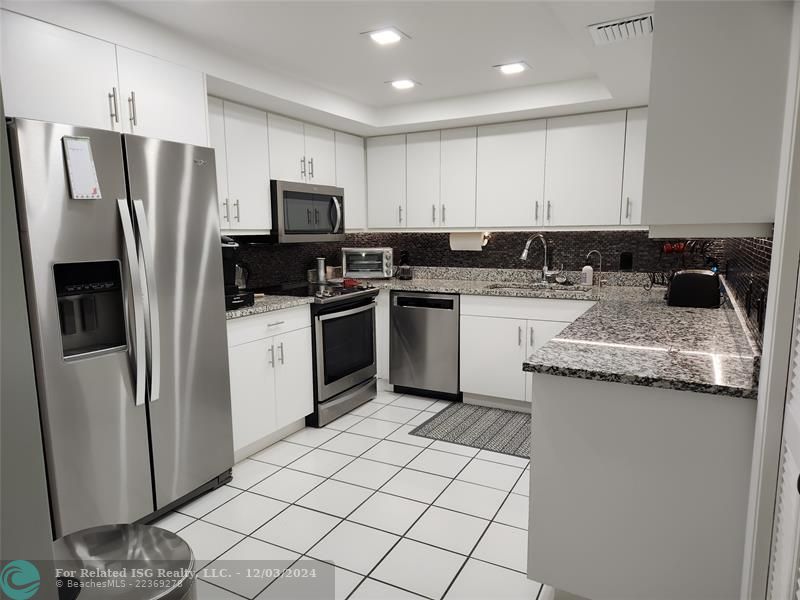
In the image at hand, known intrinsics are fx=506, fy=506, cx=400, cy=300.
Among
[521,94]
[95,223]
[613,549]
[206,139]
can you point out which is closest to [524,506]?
[613,549]

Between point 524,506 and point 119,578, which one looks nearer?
point 119,578

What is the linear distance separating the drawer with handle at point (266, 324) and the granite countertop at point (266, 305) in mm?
34

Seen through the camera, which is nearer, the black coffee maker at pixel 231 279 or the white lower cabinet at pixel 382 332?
the black coffee maker at pixel 231 279

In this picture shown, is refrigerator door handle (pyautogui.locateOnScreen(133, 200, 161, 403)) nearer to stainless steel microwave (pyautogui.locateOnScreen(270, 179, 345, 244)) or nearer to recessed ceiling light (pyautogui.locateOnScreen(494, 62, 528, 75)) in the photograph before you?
stainless steel microwave (pyautogui.locateOnScreen(270, 179, 345, 244))

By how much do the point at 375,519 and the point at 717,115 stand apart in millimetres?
2139

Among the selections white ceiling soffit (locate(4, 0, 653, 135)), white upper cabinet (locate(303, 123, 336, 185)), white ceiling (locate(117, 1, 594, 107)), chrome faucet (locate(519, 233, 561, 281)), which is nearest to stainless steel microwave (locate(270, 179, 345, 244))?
white upper cabinet (locate(303, 123, 336, 185))

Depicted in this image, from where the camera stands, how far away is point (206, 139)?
2.73 m

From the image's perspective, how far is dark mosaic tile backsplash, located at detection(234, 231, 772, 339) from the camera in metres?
3.79

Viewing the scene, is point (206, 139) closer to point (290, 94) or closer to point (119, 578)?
point (290, 94)

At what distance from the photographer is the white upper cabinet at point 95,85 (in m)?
1.96

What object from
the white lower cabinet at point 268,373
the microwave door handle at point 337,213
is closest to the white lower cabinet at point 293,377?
the white lower cabinet at point 268,373

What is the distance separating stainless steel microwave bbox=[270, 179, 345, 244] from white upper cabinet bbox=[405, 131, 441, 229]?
0.64 metres

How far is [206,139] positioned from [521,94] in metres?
2.21

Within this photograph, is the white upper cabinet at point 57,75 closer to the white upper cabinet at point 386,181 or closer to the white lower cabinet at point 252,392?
the white lower cabinet at point 252,392
